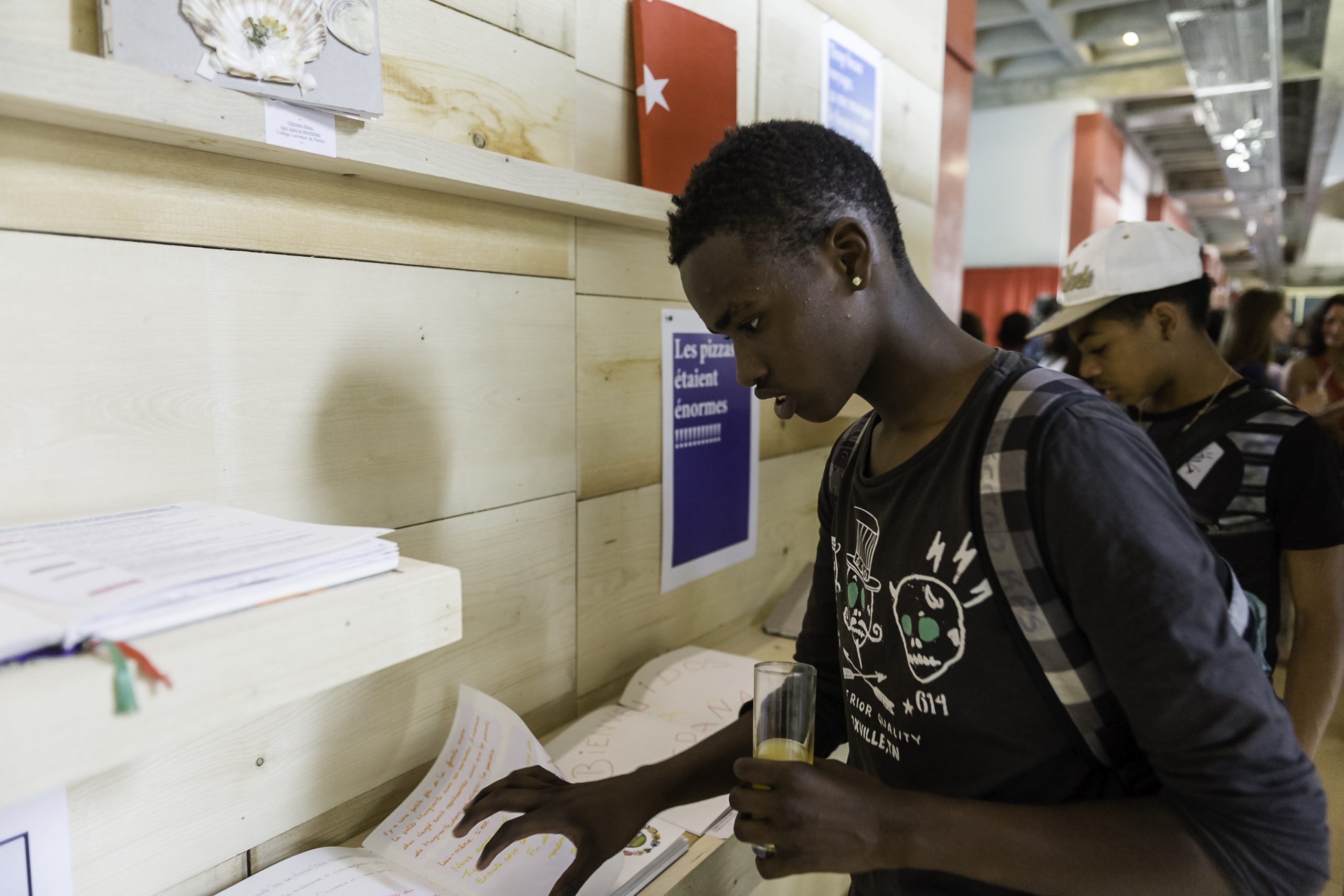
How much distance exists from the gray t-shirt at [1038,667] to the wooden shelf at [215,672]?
442 mm

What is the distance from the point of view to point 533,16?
126 centimetres

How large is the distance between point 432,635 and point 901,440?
52 centimetres

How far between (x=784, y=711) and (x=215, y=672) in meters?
0.54

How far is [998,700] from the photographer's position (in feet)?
2.55

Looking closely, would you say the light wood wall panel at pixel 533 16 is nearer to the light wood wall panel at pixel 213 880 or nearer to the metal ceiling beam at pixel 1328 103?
the light wood wall panel at pixel 213 880

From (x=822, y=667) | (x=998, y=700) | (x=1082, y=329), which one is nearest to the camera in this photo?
(x=998, y=700)

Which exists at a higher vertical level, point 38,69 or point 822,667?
point 38,69

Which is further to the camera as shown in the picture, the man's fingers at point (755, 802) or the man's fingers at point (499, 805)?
the man's fingers at point (499, 805)

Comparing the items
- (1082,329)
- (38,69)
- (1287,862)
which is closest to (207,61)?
(38,69)

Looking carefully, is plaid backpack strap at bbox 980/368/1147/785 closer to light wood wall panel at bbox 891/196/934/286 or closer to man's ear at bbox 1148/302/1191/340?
man's ear at bbox 1148/302/1191/340

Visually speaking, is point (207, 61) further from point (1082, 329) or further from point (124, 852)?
point (1082, 329)

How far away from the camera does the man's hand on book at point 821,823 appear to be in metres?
0.73

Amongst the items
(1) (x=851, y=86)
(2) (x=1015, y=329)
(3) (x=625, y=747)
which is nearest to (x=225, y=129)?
(3) (x=625, y=747)

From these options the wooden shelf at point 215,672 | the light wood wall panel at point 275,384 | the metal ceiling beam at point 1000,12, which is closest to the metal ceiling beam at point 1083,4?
the metal ceiling beam at point 1000,12
